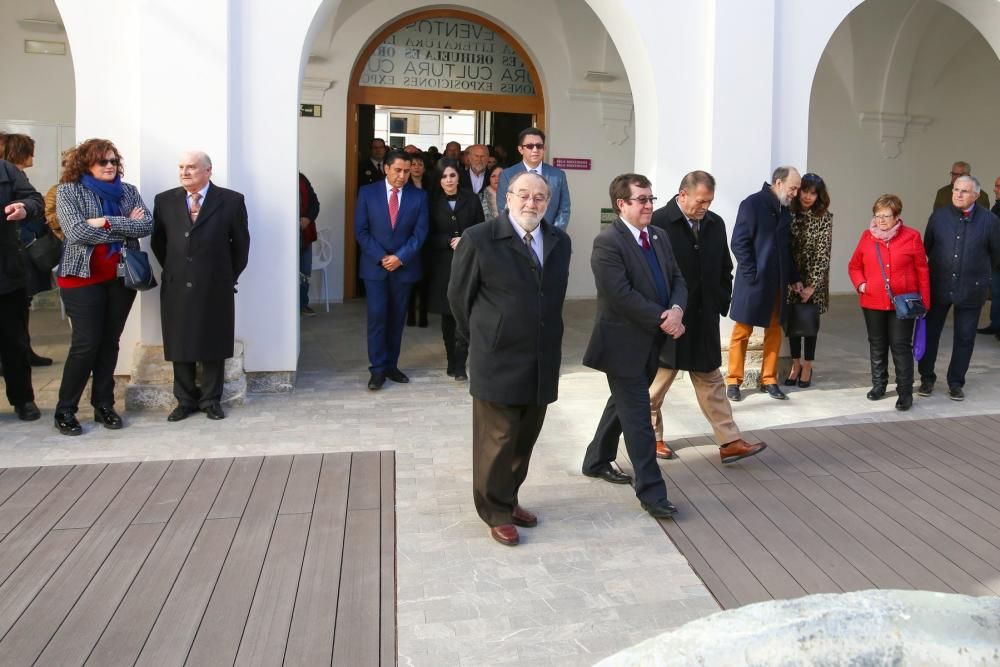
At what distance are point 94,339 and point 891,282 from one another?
5317mm

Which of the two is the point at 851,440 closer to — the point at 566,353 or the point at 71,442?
the point at 566,353

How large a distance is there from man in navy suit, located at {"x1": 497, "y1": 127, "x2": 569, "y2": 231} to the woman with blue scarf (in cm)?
252

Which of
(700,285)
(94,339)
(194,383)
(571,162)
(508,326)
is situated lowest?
(194,383)

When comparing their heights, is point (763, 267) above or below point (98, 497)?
above

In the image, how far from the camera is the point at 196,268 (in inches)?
226

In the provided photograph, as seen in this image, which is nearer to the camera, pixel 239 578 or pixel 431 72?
pixel 239 578

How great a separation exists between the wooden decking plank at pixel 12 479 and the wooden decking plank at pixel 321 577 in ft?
4.87

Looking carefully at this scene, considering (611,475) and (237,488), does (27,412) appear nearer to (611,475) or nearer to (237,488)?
(237,488)

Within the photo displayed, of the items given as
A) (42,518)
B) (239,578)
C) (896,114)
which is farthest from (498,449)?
(896,114)

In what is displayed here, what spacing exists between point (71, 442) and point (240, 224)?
1.66 metres

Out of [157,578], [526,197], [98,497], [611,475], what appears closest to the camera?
[157,578]

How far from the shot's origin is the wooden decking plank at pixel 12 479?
14.6ft

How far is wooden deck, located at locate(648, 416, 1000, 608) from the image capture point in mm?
3697

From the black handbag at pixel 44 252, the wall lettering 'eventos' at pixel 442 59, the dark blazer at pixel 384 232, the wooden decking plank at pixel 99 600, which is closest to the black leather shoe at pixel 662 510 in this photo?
the wooden decking plank at pixel 99 600
